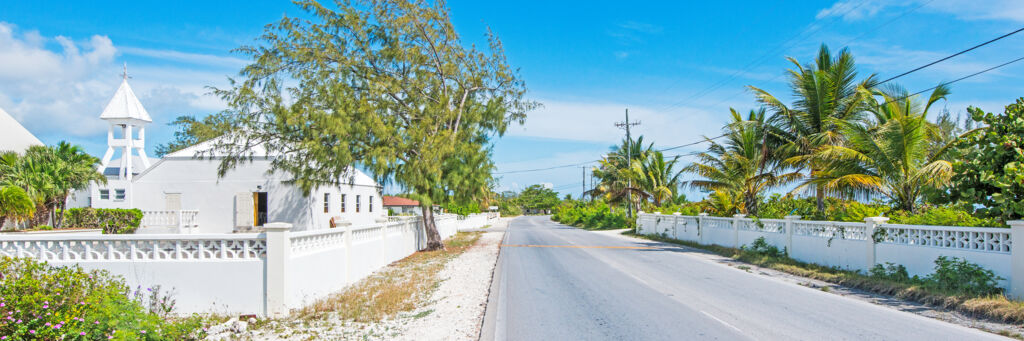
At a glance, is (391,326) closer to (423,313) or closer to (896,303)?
(423,313)

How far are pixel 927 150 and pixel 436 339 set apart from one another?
13.5m

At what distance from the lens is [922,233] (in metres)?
10.8

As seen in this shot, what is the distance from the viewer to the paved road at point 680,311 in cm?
717

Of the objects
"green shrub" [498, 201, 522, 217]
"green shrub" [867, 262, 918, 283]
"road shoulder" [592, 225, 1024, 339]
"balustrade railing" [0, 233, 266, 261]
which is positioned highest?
"balustrade railing" [0, 233, 266, 261]

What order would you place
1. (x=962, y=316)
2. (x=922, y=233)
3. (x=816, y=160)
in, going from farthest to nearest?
(x=816, y=160)
(x=922, y=233)
(x=962, y=316)

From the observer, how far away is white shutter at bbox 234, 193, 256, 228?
75.9 ft

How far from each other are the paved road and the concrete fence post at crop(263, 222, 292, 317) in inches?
118

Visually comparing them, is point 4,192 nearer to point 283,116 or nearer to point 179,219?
point 179,219

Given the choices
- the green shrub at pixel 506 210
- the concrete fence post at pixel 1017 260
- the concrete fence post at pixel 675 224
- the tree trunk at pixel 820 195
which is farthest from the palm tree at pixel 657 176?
the green shrub at pixel 506 210

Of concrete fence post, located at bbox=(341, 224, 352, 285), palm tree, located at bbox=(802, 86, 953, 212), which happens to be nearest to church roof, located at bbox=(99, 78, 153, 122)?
concrete fence post, located at bbox=(341, 224, 352, 285)

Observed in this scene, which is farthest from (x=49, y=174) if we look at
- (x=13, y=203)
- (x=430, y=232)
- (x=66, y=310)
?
(x=66, y=310)

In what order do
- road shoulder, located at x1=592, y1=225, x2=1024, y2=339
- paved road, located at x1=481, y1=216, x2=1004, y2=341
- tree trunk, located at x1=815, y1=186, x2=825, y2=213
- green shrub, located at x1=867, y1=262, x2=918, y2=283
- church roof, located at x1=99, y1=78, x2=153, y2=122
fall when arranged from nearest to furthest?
paved road, located at x1=481, y1=216, x2=1004, y2=341
road shoulder, located at x1=592, y1=225, x2=1024, y2=339
green shrub, located at x1=867, y1=262, x2=918, y2=283
tree trunk, located at x1=815, y1=186, x2=825, y2=213
church roof, located at x1=99, y1=78, x2=153, y2=122

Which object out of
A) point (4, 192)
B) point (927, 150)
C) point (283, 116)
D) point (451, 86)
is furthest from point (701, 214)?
point (4, 192)

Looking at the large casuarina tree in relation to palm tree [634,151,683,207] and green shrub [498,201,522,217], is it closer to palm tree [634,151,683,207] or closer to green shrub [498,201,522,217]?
palm tree [634,151,683,207]
